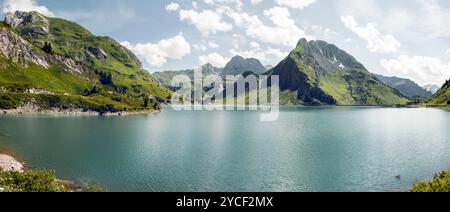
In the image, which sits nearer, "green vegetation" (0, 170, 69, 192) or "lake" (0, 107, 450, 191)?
"green vegetation" (0, 170, 69, 192)

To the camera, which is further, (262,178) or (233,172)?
(233,172)

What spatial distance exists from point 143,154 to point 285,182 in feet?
165

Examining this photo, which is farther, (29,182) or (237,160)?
(237,160)

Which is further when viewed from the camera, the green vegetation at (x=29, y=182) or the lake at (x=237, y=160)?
the lake at (x=237, y=160)

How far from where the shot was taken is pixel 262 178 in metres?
74.4

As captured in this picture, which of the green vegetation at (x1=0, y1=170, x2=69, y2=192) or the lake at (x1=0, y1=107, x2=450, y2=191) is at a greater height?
the green vegetation at (x1=0, y1=170, x2=69, y2=192)

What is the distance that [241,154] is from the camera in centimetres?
10288

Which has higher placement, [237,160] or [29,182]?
[29,182]

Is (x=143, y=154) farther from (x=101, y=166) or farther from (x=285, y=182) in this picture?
(x=285, y=182)

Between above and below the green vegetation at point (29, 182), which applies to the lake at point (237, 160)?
below
